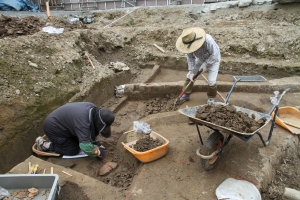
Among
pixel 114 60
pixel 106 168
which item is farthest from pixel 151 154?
pixel 114 60

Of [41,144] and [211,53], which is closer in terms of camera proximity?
[41,144]

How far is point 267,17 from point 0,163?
880 centimetres

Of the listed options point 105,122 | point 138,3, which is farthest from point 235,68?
point 138,3

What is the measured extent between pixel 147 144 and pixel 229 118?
1.26 meters

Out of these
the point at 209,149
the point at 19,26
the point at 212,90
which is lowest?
the point at 209,149

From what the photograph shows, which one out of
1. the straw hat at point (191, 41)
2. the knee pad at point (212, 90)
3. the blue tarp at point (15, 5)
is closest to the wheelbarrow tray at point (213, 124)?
the straw hat at point (191, 41)

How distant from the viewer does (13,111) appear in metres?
3.55

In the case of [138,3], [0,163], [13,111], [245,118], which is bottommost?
[0,163]

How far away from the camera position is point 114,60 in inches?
278

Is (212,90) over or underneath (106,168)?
over

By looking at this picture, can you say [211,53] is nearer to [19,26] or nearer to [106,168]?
[106,168]

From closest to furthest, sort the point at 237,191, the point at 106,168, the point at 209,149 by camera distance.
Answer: the point at 237,191
the point at 209,149
the point at 106,168

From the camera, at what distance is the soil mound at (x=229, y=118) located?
2598mm

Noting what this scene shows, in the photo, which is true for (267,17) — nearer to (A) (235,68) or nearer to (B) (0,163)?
(A) (235,68)
